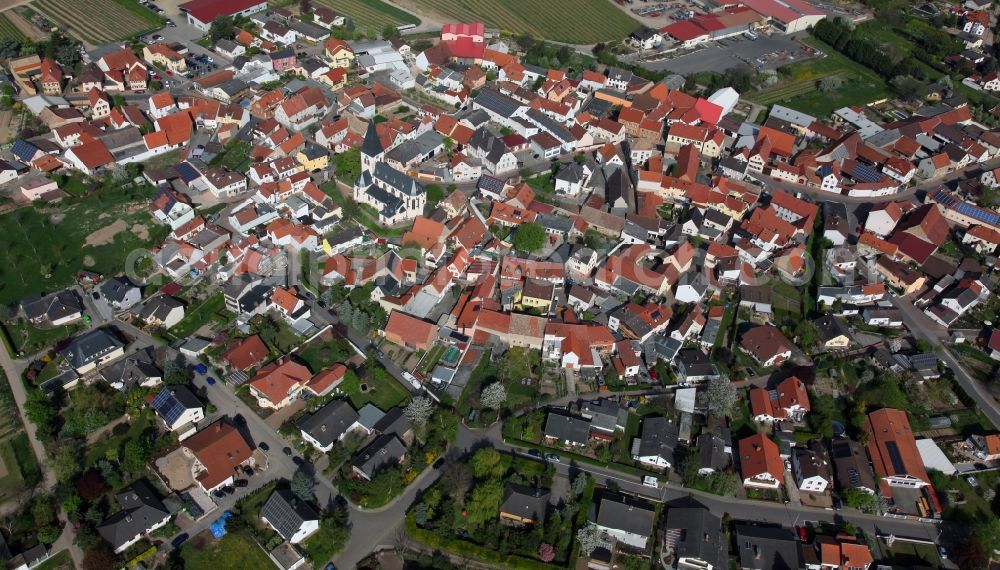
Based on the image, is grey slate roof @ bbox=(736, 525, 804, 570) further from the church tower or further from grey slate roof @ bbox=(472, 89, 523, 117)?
grey slate roof @ bbox=(472, 89, 523, 117)

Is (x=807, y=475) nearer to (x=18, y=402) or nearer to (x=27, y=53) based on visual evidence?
(x=18, y=402)

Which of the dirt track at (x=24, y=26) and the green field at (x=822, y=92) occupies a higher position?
the green field at (x=822, y=92)

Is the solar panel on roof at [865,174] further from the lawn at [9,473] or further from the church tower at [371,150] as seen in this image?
the lawn at [9,473]

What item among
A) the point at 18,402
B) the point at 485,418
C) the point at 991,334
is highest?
the point at 991,334

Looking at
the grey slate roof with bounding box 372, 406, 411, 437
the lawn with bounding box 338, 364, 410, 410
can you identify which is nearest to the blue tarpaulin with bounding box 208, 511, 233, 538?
the grey slate roof with bounding box 372, 406, 411, 437

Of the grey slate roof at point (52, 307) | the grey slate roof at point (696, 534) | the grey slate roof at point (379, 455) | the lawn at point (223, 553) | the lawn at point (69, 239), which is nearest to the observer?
the lawn at point (223, 553)

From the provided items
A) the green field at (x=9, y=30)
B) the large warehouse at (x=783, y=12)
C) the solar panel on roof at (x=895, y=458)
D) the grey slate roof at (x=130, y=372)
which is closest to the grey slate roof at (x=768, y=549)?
the solar panel on roof at (x=895, y=458)

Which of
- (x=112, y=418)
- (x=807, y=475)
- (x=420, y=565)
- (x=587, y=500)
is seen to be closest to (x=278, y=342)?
(x=112, y=418)
